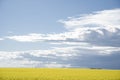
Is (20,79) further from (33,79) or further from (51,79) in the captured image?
(51,79)

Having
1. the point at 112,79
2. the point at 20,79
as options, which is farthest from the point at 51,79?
the point at 112,79

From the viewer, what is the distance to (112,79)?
23.8 metres

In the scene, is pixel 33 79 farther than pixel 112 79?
No

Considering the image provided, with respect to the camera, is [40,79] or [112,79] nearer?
[40,79]

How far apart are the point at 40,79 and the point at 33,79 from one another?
64 cm

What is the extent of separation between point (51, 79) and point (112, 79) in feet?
19.4

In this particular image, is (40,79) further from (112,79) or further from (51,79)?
(112,79)

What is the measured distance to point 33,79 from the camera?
72.7 feet

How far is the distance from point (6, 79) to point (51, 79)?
12.4 feet

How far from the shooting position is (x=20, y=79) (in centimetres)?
2233

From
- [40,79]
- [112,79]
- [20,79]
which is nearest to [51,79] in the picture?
[40,79]

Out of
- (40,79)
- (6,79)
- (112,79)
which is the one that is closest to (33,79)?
(40,79)

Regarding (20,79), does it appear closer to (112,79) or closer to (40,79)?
(40,79)

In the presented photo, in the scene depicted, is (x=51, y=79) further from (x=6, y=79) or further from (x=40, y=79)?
(x=6, y=79)
